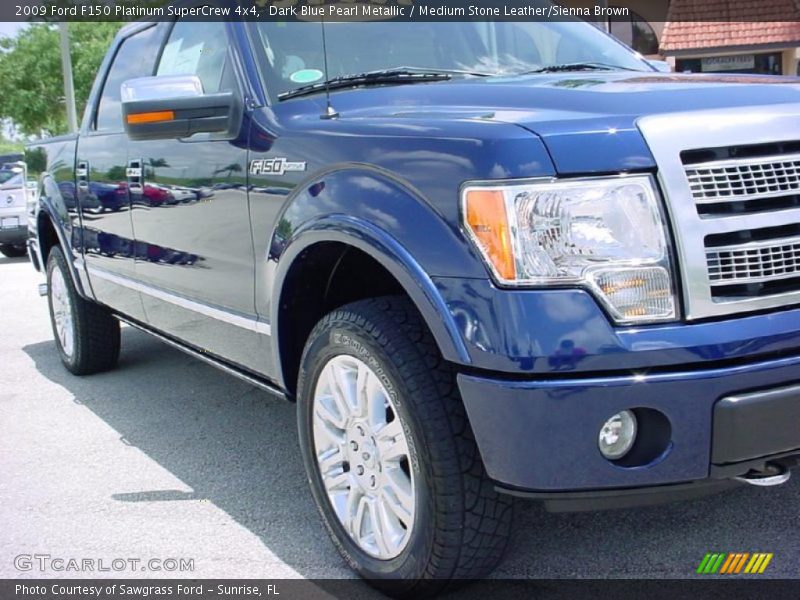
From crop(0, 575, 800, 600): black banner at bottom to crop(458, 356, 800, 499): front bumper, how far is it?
1.88 feet

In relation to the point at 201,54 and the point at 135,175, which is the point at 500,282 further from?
the point at 135,175

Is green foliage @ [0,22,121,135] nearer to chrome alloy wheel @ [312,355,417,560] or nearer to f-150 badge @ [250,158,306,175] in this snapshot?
f-150 badge @ [250,158,306,175]

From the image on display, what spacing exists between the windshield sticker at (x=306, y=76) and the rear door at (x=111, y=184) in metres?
1.27

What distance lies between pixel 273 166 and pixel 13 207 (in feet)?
42.5

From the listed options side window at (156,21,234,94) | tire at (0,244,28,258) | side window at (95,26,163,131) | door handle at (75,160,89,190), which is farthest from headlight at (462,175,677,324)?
tire at (0,244,28,258)

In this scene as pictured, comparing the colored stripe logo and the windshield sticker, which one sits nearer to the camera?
the colored stripe logo

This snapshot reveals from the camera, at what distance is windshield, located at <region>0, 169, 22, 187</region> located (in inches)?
589

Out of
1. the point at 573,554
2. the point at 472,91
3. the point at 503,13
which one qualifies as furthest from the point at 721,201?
the point at 503,13

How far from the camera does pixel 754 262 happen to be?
2.22m

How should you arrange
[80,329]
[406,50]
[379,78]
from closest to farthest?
[379,78] → [406,50] → [80,329]

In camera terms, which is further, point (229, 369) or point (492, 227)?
point (229, 369)

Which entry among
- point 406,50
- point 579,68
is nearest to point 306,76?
point 406,50

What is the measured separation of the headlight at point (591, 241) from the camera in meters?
2.17

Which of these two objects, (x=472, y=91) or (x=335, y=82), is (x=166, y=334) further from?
(x=472, y=91)
